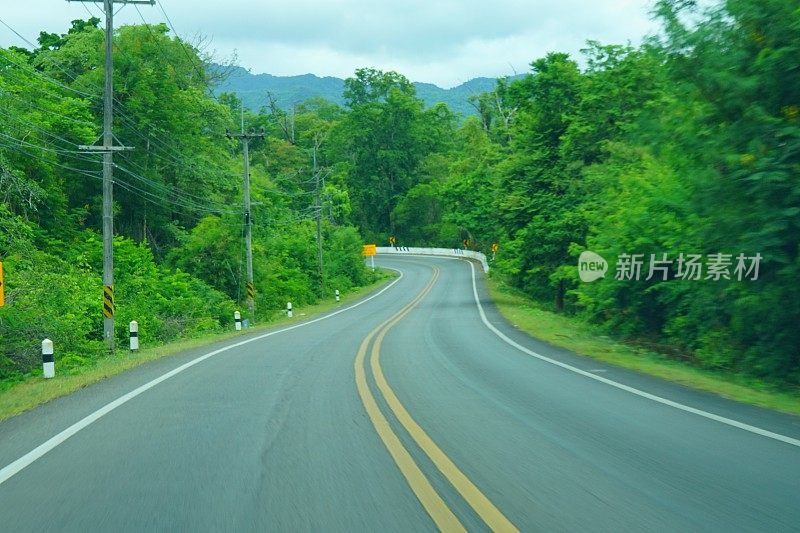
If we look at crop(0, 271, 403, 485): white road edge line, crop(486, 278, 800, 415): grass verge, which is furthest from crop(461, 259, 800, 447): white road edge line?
crop(0, 271, 403, 485): white road edge line

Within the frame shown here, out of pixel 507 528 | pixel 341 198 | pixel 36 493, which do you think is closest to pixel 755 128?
pixel 507 528

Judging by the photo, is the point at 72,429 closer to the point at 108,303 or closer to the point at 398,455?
the point at 398,455

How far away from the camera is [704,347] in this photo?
54.1 feet

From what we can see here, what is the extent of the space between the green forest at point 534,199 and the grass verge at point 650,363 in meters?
0.77

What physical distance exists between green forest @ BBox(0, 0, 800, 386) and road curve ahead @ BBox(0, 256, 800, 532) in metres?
3.45

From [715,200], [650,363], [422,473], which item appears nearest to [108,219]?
[650,363]

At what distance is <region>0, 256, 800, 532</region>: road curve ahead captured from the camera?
542cm

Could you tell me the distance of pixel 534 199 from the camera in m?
36.3

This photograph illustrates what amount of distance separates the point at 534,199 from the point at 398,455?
98.7ft

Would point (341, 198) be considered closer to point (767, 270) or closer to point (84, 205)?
point (84, 205)

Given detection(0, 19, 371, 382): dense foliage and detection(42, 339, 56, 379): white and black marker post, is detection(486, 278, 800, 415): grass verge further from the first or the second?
detection(0, 19, 371, 382): dense foliage

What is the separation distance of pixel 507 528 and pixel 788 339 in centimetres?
1049

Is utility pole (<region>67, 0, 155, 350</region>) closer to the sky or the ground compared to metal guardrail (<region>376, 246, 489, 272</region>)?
closer to the sky

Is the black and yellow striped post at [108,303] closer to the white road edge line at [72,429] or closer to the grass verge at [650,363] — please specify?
the white road edge line at [72,429]
